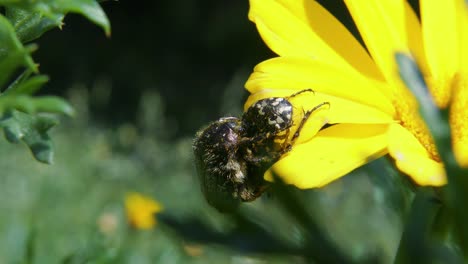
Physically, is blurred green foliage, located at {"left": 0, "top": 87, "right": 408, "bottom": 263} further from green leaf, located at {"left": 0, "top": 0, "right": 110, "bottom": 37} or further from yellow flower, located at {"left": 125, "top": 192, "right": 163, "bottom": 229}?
green leaf, located at {"left": 0, "top": 0, "right": 110, "bottom": 37}

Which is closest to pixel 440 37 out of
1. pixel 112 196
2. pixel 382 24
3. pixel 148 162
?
pixel 382 24

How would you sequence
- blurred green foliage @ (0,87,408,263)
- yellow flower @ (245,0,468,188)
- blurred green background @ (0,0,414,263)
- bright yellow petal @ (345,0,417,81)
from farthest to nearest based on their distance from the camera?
blurred green foliage @ (0,87,408,263), blurred green background @ (0,0,414,263), bright yellow petal @ (345,0,417,81), yellow flower @ (245,0,468,188)

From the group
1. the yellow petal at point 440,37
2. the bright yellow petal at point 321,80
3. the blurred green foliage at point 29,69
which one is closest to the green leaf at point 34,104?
the blurred green foliage at point 29,69

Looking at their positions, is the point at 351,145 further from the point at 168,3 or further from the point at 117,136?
the point at 168,3

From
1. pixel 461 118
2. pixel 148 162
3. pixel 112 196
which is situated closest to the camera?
pixel 461 118

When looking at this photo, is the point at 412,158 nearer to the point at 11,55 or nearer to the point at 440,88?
the point at 440,88

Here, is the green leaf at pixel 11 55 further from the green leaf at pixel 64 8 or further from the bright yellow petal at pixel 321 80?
the bright yellow petal at pixel 321 80

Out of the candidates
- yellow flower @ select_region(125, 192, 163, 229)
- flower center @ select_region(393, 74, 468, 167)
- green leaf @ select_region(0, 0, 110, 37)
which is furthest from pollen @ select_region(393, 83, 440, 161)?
yellow flower @ select_region(125, 192, 163, 229)
